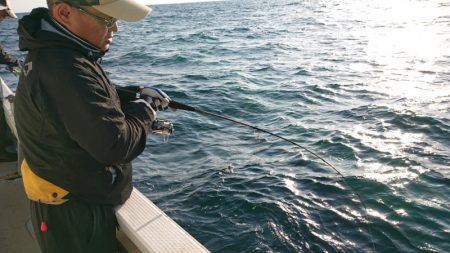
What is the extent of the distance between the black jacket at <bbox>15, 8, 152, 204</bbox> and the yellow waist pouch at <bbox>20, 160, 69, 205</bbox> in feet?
0.13

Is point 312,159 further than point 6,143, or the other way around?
point 312,159

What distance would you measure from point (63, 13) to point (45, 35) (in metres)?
0.15

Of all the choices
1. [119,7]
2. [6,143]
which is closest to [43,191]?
[119,7]

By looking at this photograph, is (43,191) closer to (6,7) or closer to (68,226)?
(68,226)

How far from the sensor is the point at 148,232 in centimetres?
248

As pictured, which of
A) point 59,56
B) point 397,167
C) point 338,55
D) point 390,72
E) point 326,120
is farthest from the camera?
point 338,55

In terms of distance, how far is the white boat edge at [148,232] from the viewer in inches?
92.9

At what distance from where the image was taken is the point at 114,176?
234cm

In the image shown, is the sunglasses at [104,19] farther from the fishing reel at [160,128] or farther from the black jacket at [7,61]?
the black jacket at [7,61]

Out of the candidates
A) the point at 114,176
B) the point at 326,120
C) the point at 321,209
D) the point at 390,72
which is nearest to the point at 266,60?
the point at 390,72

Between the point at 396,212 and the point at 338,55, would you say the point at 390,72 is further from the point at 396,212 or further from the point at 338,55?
the point at 396,212

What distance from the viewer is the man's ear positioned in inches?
76.1

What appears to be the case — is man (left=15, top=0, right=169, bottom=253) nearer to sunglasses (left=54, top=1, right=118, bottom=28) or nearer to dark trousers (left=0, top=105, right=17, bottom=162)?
sunglasses (left=54, top=1, right=118, bottom=28)

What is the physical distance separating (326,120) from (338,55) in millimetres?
8595
